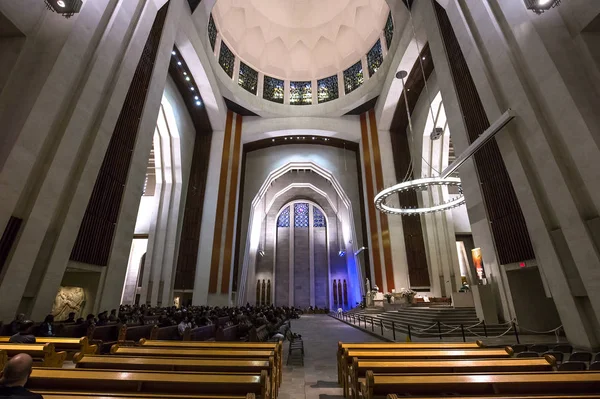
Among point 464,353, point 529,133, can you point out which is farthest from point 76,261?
point 529,133

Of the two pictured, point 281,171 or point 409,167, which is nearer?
point 409,167

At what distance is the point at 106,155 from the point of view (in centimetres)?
821

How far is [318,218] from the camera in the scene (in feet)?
98.8

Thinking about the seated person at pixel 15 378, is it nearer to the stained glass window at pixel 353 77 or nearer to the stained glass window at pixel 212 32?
the stained glass window at pixel 212 32

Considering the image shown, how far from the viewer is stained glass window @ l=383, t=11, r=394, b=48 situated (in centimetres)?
1619

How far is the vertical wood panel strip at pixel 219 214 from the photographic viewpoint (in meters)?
16.2

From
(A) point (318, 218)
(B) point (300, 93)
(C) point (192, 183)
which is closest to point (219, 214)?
(C) point (192, 183)

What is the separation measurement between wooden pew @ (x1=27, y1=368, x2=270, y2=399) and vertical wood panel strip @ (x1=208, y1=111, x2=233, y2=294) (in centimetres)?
1502

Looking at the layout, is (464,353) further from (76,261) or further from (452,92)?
(452,92)

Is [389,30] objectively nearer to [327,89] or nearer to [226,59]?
[327,89]

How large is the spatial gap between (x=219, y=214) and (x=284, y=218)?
13.2m

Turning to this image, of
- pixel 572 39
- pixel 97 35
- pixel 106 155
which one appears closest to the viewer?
pixel 572 39

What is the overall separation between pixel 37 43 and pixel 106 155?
3.01 metres

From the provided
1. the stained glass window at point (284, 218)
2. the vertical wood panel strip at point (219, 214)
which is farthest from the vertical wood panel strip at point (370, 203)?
the stained glass window at point (284, 218)
